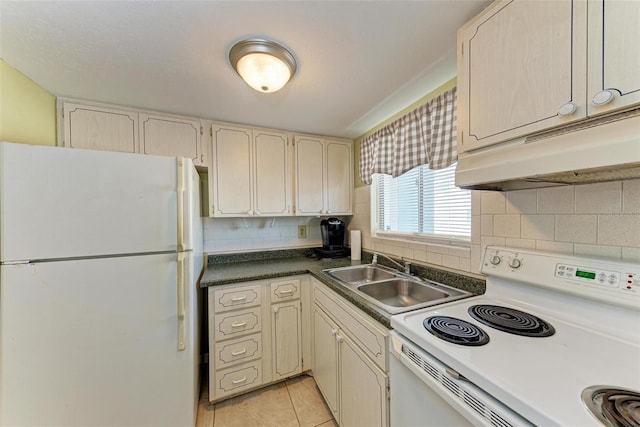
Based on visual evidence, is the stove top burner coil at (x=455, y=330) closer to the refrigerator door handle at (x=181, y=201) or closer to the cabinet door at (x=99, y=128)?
the refrigerator door handle at (x=181, y=201)

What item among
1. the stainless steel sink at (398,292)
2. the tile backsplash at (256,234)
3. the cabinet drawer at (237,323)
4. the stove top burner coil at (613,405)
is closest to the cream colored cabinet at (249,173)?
the tile backsplash at (256,234)

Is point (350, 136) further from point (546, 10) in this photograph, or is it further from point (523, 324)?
point (523, 324)

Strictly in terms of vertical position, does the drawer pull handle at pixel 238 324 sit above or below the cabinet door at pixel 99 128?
below

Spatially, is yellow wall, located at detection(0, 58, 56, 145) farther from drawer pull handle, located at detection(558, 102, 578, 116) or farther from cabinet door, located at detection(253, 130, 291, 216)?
drawer pull handle, located at detection(558, 102, 578, 116)

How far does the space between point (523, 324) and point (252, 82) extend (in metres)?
1.62

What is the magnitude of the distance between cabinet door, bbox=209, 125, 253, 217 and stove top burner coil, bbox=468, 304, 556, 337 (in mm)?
1726

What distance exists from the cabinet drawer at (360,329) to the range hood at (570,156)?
0.76 meters

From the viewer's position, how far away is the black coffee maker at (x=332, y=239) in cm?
226

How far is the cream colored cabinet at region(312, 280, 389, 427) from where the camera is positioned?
102 centimetres

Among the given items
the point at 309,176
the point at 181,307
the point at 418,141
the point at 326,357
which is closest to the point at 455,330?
the point at 326,357

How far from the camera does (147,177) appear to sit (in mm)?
1182

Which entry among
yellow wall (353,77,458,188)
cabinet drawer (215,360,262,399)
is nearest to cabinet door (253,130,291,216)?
yellow wall (353,77,458,188)

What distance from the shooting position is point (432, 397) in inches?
29.8

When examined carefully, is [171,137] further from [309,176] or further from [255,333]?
[255,333]
